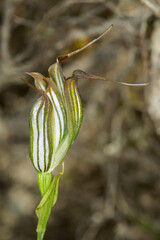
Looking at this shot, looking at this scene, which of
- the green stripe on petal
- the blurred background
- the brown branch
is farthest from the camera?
the blurred background

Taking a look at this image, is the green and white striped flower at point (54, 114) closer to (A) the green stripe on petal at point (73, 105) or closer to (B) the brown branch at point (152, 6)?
(A) the green stripe on petal at point (73, 105)

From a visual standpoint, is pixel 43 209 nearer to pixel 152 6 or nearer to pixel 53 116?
pixel 53 116

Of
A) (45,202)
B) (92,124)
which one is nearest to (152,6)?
(45,202)

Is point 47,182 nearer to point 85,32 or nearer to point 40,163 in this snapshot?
point 40,163

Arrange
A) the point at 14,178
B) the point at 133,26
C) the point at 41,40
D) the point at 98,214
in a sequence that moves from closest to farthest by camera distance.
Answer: the point at 133,26, the point at 41,40, the point at 98,214, the point at 14,178

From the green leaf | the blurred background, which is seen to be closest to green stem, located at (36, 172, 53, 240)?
the green leaf

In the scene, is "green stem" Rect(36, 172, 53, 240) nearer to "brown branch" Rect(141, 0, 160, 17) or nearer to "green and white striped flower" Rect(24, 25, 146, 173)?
"green and white striped flower" Rect(24, 25, 146, 173)

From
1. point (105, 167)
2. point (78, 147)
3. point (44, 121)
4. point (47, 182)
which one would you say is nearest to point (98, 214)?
point (105, 167)
